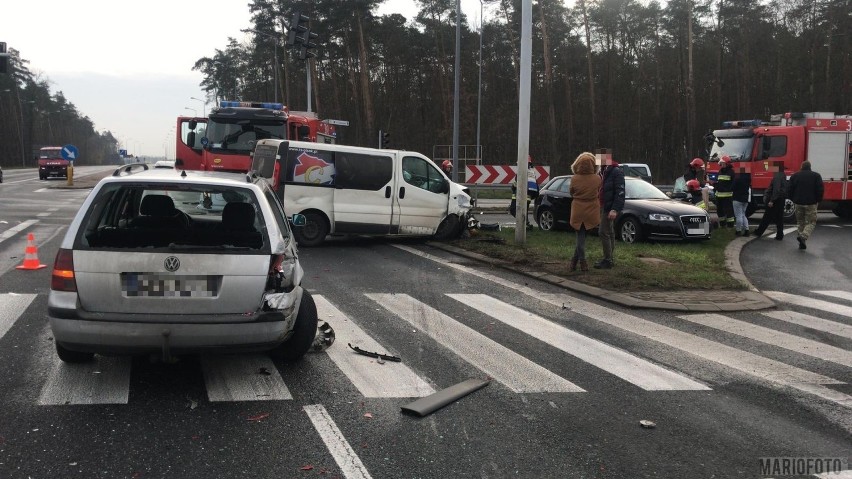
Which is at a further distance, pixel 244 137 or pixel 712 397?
pixel 244 137

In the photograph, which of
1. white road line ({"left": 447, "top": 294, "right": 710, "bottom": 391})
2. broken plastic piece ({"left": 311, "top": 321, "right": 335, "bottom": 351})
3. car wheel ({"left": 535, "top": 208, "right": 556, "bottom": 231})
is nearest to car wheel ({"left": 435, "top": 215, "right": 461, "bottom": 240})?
car wheel ({"left": 535, "top": 208, "right": 556, "bottom": 231})

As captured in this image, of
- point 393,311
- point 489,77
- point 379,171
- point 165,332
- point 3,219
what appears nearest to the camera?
point 165,332

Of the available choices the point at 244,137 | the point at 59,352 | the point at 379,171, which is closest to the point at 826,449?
the point at 59,352

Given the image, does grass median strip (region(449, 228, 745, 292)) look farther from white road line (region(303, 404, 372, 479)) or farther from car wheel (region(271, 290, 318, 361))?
white road line (region(303, 404, 372, 479))

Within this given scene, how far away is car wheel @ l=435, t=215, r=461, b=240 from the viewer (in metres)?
15.4

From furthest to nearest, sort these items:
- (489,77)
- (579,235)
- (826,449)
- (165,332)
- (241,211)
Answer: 1. (489,77)
2. (579,235)
3. (241,211)
4. (165,332)
5. (826,449)

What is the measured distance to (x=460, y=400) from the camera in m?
5.13

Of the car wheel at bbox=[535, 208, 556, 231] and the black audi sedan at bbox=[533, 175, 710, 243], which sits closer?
the black audi sedan at bbox=[533, 175, 710, 243]

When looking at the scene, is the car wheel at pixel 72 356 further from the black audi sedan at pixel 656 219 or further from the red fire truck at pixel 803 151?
the red fire truck at pixel 803 151

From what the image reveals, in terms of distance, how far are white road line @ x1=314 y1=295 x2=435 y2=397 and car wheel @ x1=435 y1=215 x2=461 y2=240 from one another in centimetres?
828

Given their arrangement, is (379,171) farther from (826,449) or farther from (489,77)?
(489,77)

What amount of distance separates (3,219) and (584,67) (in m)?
39.9

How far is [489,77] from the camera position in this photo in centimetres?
5675

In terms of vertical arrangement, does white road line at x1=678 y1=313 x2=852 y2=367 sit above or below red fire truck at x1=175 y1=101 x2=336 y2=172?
below
